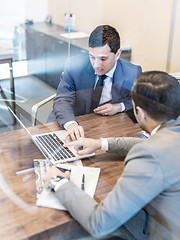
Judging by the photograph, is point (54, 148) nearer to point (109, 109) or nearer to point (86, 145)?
point (86, 145)

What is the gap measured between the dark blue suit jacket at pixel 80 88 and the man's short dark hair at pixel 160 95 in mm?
569

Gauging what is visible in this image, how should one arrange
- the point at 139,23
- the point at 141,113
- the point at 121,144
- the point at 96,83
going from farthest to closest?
the point at 139,23, the point at 96,83, the point at 121,144, the point at 141,113

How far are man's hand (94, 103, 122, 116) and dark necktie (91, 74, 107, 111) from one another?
45 millimetres

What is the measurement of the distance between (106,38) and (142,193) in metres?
0.98

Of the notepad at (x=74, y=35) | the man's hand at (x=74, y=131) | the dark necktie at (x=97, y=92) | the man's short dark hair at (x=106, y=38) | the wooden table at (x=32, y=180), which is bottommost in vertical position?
the wooden table at (x=32, y=180)

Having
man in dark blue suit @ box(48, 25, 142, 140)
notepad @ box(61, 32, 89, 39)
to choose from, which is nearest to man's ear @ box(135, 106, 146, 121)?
man in dark blue suit @ box(48, 25, 142, 140)

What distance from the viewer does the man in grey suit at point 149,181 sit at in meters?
0.99

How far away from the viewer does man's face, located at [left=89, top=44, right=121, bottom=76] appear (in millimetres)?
1740

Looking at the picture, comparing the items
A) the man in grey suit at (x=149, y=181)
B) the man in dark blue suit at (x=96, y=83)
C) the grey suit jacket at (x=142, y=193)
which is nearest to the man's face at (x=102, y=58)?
the man in dark blue suit at (x=96, y=83)

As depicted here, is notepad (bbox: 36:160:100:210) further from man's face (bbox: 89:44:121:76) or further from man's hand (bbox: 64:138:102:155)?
man's face (bbox: 89:44:121:76)

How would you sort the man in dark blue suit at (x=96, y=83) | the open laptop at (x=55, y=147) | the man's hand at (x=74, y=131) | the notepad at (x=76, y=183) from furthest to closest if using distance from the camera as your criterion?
the man in dark blue suit at (x=96, y=83), the man's hand at (x=74, y=131), the open laptop at (x=55, y=147), the notepad at (x=76, y=183)

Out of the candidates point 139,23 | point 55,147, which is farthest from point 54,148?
point 139,23

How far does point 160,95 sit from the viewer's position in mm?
1062

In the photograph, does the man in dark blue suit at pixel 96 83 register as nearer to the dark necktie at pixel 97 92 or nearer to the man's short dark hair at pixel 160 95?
the dark necktie at pixel 97 92
